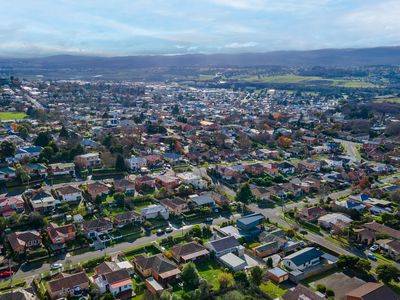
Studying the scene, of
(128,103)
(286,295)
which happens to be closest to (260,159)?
(286,295)

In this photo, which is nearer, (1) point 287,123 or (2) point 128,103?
(1) point 287,123

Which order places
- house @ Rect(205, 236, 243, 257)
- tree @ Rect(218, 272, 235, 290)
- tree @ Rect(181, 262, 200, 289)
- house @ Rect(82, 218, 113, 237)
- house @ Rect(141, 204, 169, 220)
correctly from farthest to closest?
1. house @ Rect(141, 204, 169, 220)
2. house @ Rect(82, 218, 113, 237)
3. house @ Rect(205, 236, 243, 257)
4. tree @ Rect(181, 262, 200, 289)
5. tree @ Rect(218, 272, 235, 290)

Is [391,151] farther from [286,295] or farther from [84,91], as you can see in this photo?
[84,91]

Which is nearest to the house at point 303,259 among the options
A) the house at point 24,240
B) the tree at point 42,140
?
the house at point 24,240

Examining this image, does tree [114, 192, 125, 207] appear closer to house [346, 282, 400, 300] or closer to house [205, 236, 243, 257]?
house [205, 236, 243, 257]

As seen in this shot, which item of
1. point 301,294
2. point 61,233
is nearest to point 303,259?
point 301,294

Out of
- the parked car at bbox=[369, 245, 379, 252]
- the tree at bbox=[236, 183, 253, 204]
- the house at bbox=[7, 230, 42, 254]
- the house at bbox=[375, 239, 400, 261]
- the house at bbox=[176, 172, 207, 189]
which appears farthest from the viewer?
the house at bbox=[176, 172, 207, 189]

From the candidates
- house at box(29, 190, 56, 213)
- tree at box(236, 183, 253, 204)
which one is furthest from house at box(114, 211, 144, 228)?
tree at box(236, 183, 253, 204)
